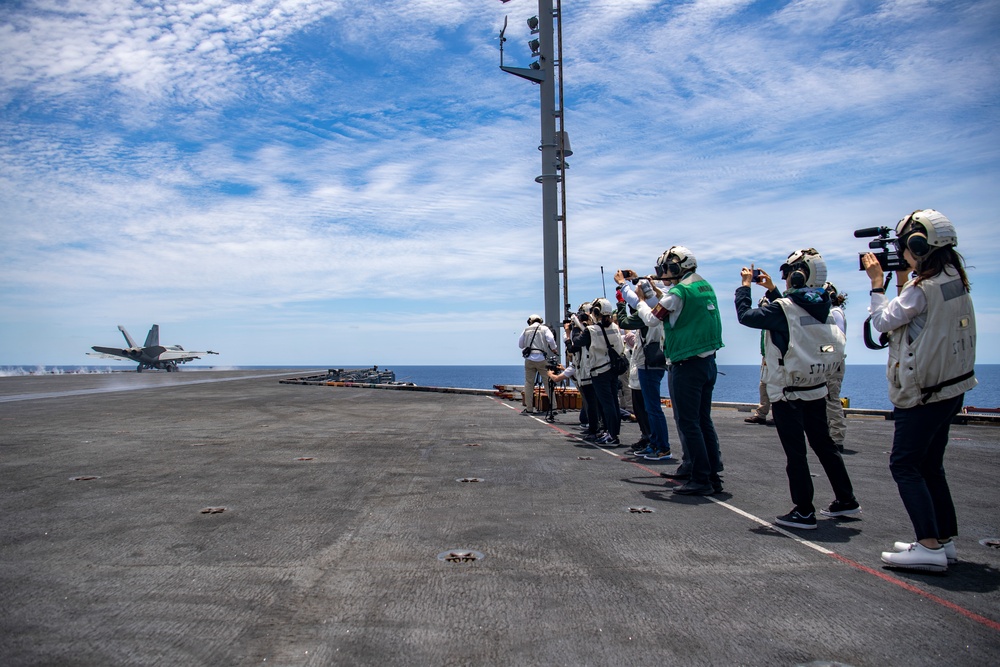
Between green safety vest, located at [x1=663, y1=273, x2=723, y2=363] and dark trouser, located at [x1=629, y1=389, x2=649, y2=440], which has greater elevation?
green safety vest, located at [x1=663, y1=273, x2=723, y2=363]

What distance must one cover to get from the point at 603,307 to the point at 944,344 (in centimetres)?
577

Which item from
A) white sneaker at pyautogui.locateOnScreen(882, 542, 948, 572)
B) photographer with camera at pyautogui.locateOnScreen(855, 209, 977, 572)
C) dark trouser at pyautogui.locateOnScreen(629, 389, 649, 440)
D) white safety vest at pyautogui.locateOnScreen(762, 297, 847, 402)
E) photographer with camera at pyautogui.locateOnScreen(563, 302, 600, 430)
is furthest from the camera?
photographer with camera at pyautogui.locateOnScreen(563, 302, 600, 430)

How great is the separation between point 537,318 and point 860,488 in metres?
8.47

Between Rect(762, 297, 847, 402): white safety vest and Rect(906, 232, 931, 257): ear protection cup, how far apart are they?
1.13m

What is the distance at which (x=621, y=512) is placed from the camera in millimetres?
4957

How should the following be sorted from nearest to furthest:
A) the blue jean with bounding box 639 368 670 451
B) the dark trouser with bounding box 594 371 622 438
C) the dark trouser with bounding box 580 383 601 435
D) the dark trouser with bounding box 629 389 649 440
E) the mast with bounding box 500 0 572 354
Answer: the blue jean with bounding box 639 368 670 451
the dark trouser with bounding box 629 389 649 440
the dark trouser with bounding box 594 371 622 438
the dark trouser with bounding box 580 383 601 435
the mast with bounding box 500 0 572 354

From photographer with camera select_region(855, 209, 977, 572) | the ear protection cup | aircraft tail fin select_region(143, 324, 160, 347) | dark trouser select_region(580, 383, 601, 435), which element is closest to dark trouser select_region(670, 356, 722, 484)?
photographer with camera select_region(855, 209, 977, 572)

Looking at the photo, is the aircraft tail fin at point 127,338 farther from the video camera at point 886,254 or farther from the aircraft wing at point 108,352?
the video camera at point 886,254

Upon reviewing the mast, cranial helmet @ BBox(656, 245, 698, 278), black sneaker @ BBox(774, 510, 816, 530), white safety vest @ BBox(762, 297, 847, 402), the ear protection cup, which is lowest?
black sneaker @ BBox(774, 510, 816, 530)

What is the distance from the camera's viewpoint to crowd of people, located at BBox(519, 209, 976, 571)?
3676mm

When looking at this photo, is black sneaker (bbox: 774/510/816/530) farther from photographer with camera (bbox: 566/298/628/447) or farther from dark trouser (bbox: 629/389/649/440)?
photographer with camera (bbox: 566/298/628/447)

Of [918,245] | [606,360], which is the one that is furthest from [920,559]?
[606,360]

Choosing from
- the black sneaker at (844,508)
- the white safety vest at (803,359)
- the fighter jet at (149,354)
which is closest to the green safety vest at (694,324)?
the white safety vest at (803,359)

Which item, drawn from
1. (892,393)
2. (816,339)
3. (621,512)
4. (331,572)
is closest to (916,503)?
(892,393)
